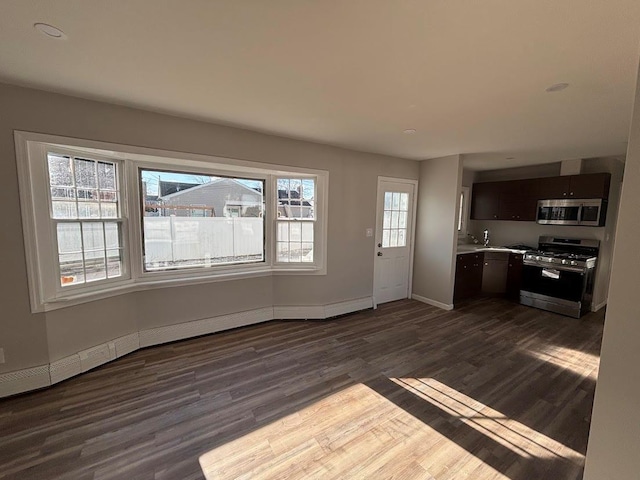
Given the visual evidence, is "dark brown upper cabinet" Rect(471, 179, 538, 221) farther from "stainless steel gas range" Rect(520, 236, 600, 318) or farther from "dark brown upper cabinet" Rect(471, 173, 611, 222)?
"stainless steel gas range" Rect(520, 236, 600, 318)

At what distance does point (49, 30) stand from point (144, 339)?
2.81 m

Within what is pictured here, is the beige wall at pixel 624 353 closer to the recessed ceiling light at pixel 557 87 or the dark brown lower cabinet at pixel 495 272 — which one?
the recessed ceiling light at pixel 557 87

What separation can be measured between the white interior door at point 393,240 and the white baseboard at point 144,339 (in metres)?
0.52

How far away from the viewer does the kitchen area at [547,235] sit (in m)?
4.20

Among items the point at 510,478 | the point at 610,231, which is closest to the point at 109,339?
A: the point at 510,478

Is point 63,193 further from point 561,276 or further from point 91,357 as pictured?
point 561,276

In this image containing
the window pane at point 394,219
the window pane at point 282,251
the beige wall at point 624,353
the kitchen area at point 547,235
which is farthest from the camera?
the window pane at point 394,219

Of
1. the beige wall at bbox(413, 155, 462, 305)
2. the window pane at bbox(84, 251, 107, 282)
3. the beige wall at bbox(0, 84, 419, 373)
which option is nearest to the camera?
the beige wall at bbox(0, 84, 419, 373)

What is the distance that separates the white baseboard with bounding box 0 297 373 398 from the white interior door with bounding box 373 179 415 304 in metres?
0.52

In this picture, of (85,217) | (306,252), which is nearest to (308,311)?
(306,252)

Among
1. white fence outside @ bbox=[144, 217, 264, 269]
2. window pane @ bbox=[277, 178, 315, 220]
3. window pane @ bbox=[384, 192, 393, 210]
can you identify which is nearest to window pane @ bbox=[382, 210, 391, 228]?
window pane @ bbox=[384, 192, 393, 210]

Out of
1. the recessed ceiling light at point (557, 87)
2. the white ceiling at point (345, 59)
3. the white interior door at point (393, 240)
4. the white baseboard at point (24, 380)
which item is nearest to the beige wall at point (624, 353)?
the white ceiling at point (345, 59)

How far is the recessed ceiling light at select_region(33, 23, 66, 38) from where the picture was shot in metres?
1.45

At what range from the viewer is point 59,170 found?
2.48m
